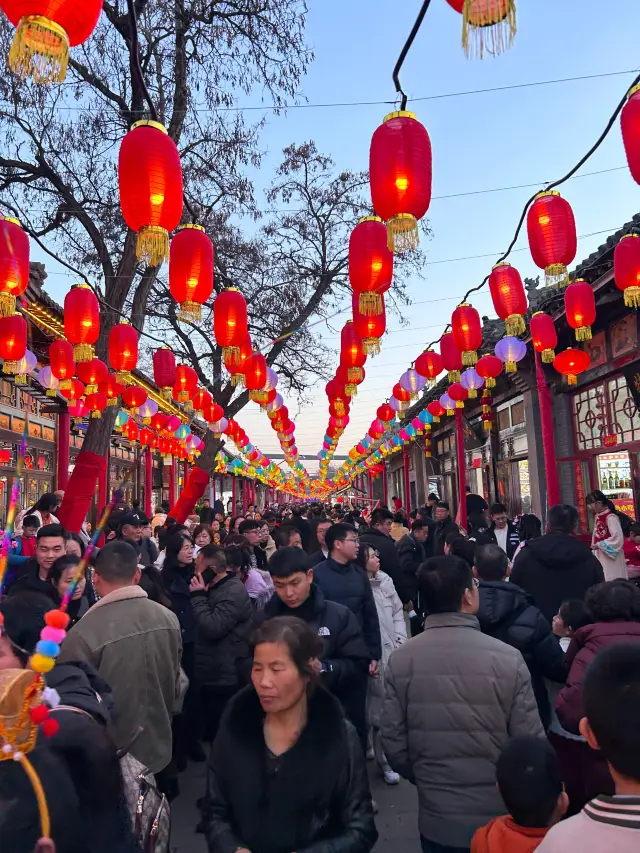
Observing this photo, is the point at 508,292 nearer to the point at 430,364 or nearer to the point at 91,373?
the point at 430,364

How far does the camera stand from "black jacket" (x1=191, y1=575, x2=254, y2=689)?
456 cm

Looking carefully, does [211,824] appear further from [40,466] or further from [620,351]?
[40,466]

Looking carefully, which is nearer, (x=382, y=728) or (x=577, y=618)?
(x=382, y=728)

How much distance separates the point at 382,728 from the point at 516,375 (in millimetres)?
12634

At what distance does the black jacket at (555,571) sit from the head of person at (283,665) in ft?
9.53

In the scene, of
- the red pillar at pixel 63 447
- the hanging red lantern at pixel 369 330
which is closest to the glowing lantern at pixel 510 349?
the hanging red lantern at pixel 369 330

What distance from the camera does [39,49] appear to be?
3.14 m

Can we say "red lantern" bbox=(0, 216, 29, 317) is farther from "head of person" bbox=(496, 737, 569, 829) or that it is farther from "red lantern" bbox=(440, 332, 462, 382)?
"red lantern" bbox=(440, 332, 462, 382)

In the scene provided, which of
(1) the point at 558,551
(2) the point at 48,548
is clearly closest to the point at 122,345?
(2) the point at 48,548

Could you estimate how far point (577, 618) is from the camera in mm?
3463

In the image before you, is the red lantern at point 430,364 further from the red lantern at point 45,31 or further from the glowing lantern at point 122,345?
the red lantern at point 45,31

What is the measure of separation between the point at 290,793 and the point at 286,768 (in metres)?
0.08

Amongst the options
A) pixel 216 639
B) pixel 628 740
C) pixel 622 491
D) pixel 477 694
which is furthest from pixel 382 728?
pixel 622 491

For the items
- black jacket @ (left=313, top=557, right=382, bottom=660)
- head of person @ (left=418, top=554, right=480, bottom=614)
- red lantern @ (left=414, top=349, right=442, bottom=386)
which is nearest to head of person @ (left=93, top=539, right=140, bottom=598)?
black jacket @ (left=313, top=557, right=382, bottom=660)
